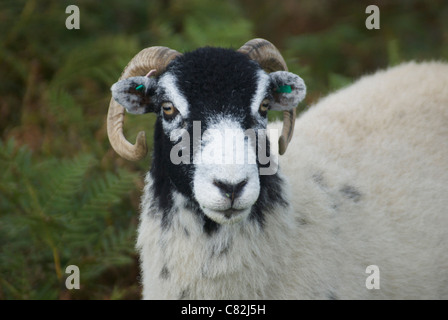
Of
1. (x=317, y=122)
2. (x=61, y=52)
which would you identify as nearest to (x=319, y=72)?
(x=61, y=52)

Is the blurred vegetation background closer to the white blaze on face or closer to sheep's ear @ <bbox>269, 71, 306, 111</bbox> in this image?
sheep's ear @ <bbox>269, 71, 306, 111</bbox>

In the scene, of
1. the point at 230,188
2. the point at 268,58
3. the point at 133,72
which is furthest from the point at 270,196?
the point at 133,72

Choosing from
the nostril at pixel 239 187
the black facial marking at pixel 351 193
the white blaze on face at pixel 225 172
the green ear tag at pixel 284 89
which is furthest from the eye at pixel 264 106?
the black facial marking at pixel 351 193

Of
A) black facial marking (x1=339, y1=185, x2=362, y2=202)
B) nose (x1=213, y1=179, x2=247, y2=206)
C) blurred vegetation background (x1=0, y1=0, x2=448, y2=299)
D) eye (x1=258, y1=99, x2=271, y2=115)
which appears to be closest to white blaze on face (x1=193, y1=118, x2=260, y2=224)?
nose (x1=213, y1=179, x2=247, y2=206)

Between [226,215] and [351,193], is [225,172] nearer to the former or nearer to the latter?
[226,215]

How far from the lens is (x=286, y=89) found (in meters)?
5.37

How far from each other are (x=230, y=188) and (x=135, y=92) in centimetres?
151

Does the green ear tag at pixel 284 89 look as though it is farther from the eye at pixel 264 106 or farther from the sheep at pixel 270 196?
the eye at pixel 264 106

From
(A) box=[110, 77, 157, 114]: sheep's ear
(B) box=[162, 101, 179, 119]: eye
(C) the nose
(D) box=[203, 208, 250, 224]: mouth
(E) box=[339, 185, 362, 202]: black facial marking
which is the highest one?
(A) box=[110, 77, 157, 114]: sheep's ear

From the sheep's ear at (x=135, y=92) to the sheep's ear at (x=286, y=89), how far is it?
1.12m

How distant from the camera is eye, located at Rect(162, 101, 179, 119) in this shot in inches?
193

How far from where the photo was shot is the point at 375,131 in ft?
20.7

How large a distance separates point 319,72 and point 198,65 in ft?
29.2

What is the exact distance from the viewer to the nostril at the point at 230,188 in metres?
4.29
